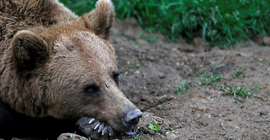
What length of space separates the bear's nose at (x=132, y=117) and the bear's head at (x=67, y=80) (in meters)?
0.02

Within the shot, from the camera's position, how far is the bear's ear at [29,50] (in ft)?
11.8

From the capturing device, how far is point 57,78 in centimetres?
382

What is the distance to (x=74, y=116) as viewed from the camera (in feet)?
13.0

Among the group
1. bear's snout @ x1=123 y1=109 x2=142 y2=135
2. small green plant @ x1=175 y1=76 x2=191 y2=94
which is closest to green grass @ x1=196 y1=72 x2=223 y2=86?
small green plant @ x1=175 y1=76 x2=191 y2=94

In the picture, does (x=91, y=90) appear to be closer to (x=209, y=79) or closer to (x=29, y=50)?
(x=29, y=50)

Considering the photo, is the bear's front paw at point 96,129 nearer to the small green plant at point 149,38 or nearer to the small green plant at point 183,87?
the small green plant at point 183,87

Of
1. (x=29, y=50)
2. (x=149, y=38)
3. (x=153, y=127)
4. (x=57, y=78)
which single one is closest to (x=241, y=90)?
(x=153, y=127)

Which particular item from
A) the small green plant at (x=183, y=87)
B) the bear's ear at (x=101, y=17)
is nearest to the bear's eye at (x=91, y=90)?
the bear's ear at (x=101, y=17)

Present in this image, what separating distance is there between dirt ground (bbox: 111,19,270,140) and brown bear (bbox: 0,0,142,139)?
634 millimetres

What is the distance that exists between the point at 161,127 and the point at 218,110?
0.96 meters

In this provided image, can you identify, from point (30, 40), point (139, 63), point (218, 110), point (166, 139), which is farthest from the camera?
point (139, 63)

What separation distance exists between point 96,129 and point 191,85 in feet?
7.23

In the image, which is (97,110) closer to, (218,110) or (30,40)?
(30,40)

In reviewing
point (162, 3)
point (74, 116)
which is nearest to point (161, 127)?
point (74, 116)
